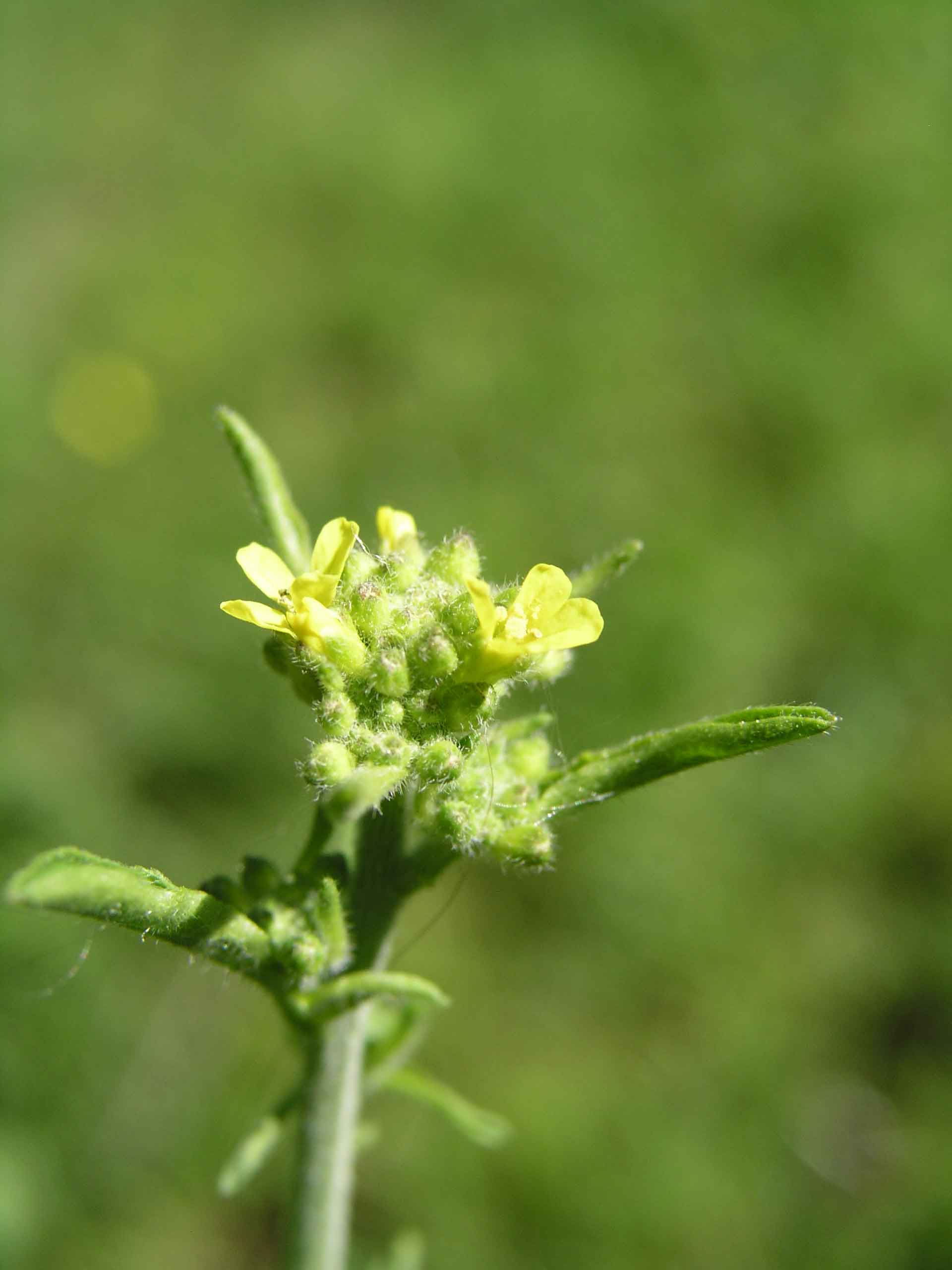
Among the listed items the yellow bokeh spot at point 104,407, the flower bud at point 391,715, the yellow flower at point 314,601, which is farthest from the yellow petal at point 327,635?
the yellow bokeh spot at point 104,407

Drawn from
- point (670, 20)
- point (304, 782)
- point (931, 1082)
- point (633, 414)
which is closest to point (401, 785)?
point (304, 782)

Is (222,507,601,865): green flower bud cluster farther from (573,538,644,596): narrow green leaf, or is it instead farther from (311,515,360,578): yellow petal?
(573,538,644,596): narrow green leaf

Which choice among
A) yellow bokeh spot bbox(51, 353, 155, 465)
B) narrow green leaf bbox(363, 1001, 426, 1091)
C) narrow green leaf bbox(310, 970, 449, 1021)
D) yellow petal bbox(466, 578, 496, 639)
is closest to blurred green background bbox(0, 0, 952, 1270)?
yellow bokeh spot bbox(51, 353, 155, 465)

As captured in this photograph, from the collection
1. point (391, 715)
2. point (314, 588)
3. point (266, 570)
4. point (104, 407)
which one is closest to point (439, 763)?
point (391, 715)

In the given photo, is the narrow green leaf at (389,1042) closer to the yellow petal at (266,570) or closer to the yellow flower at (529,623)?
the yellow flower at (529,623)

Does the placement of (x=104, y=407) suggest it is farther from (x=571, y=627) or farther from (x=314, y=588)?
(x=571, y=627)

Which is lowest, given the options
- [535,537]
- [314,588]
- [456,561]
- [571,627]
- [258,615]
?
[258,615]

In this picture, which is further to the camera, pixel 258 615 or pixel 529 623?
pixel 529 623
